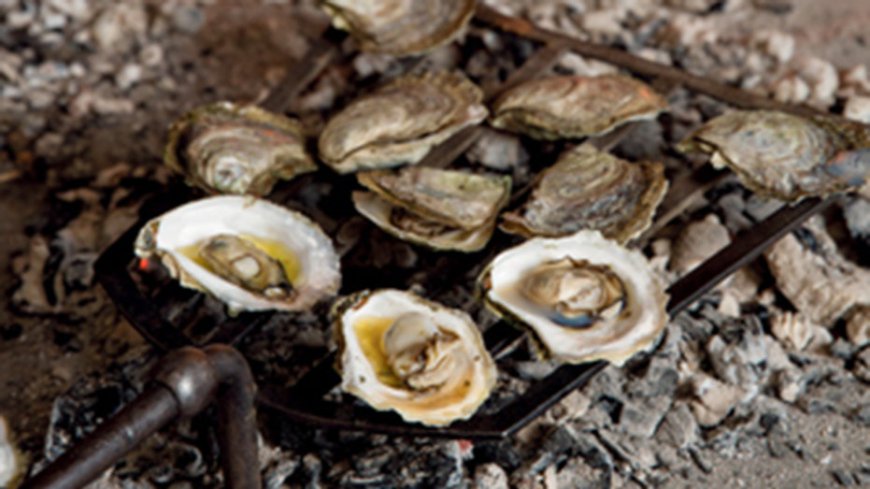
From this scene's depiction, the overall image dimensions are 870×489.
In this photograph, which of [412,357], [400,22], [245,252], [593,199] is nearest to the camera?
[412,357]

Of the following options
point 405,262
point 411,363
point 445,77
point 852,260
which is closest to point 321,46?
point 445,77

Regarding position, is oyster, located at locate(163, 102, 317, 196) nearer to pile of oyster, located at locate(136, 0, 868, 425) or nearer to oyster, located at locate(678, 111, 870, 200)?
pile of oyster, located at locate(136, 0, 868, 425)

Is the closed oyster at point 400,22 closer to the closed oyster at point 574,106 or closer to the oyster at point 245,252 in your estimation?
the closed oyster at point 574,106

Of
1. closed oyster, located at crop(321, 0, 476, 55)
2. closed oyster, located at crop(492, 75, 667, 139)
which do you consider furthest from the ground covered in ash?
closed oyster, located at crop(321, 0, 476, 55)

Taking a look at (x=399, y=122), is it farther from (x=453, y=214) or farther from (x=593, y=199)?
(x=593, y=199)

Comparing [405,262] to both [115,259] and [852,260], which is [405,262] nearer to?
[115,259]

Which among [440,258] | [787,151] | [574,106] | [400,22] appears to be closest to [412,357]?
[440,258]

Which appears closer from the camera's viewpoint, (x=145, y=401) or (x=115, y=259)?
(x=145, y=401)
